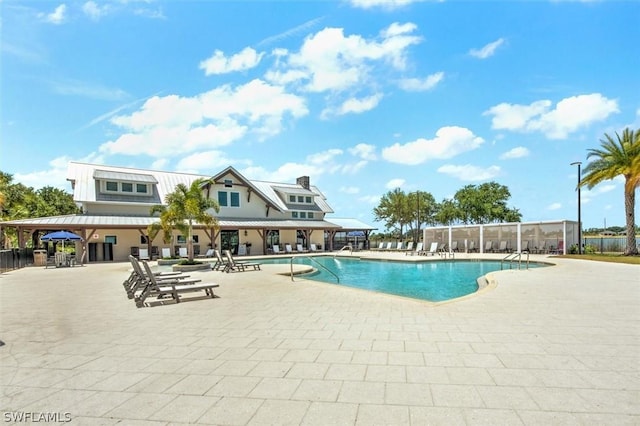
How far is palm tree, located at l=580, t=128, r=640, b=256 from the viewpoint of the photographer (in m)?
20.5

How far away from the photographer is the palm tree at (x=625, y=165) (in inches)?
809

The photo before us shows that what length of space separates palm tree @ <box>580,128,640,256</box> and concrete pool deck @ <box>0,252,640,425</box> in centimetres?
1770

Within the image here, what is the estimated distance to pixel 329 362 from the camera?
4.14m

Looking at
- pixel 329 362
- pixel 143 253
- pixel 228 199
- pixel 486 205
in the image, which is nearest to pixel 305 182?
pixel 228 199

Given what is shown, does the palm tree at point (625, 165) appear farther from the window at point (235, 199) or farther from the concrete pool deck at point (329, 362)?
the window at point (235, 199)

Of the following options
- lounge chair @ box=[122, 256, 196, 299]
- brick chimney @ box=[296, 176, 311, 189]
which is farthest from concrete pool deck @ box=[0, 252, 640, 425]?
brick chimney @ box=[296, 176, 311, 189]

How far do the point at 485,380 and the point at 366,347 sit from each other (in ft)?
5.01

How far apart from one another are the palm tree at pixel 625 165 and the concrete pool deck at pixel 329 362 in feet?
58.1

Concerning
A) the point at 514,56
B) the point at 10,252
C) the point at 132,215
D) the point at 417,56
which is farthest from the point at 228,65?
the point at 132,215

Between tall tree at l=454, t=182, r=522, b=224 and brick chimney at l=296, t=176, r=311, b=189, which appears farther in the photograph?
tall tree at l=454, t=182, r=522, b=224

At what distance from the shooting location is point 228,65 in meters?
12.7

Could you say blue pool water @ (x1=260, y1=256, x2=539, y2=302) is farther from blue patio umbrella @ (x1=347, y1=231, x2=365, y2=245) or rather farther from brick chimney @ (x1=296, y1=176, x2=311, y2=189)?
brick chimney @ (x1=296, y1=176, x2=311, y2=189)

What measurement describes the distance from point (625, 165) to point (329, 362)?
24575mm

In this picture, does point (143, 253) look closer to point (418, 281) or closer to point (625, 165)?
point (418, 281)
